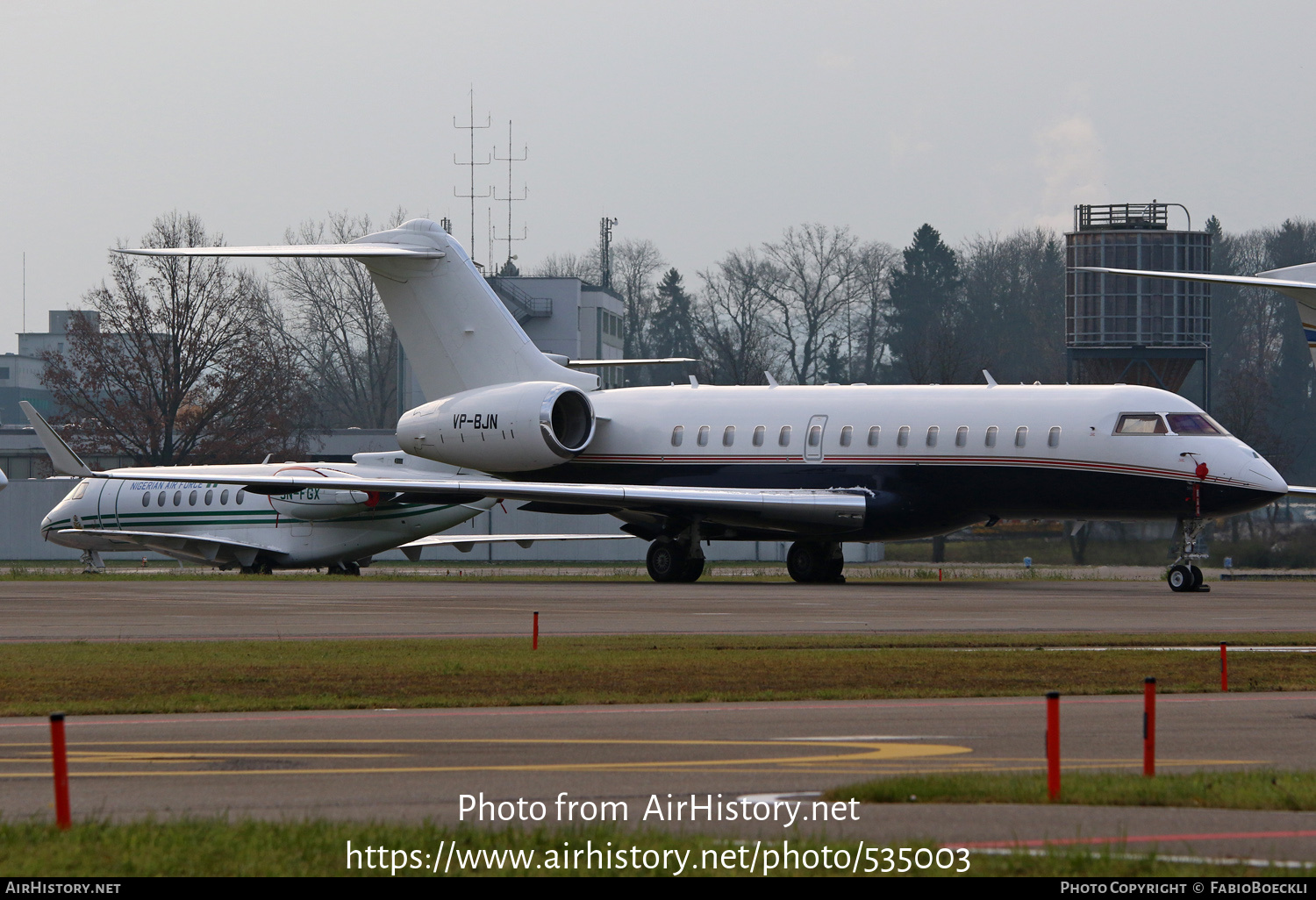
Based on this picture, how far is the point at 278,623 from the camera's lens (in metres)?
23.3

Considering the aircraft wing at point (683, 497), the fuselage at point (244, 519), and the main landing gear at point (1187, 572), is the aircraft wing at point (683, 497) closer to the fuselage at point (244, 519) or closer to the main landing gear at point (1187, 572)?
the main landing gear at point (1187, 572)

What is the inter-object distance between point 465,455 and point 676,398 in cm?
478

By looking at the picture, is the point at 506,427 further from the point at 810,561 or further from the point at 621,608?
the point at 621,608

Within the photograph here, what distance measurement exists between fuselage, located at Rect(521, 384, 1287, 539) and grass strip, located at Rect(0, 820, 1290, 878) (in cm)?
2434

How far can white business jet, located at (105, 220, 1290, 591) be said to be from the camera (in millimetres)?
31250

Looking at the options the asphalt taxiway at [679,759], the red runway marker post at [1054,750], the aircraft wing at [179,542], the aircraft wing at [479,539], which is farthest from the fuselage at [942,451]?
the red runway marker post at [1054,750]

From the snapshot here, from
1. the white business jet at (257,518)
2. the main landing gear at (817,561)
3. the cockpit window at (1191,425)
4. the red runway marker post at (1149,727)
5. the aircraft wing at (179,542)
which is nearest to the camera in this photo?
the red runway marker post at (1149,727)

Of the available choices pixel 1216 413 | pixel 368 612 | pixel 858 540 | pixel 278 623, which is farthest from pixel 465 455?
pixel 1216 413

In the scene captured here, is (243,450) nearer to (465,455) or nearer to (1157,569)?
(465,455)

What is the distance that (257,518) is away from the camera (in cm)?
4531

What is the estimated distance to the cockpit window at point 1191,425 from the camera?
1222 inches

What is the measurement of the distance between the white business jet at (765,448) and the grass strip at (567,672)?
11154mm

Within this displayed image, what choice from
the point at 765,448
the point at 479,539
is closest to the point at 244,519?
the point at 479,539

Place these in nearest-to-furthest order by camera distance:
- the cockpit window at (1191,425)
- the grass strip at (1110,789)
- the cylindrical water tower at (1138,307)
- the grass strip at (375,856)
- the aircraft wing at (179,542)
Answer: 1. the grass strip at (375,856)
2. the grass strip at (1110,789)
3. the cockpit window at (1191,425)
4. the aircraft wing at (179,542)
5. the cylindrical water tower at (1138,307)
